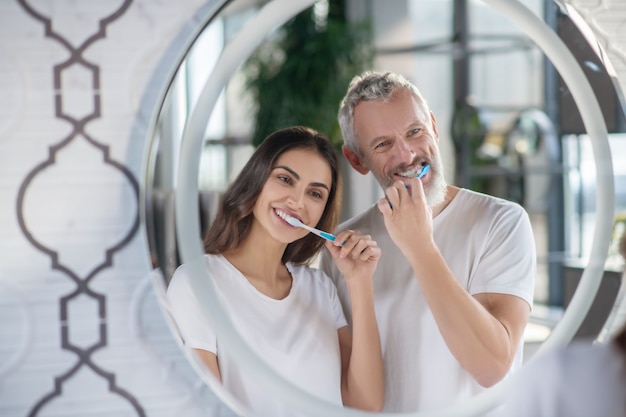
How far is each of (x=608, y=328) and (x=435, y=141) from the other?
0.64 feet

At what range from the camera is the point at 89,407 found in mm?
483

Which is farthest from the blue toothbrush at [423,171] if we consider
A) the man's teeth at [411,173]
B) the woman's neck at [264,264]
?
the woman's neck at [264,264]

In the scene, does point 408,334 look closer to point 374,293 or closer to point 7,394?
point 374,293

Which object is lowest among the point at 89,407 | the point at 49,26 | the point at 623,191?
the point at 89,407

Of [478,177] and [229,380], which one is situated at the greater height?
[478,177]

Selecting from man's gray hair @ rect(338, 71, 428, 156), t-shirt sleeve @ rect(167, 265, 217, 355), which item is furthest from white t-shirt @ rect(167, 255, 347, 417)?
man's gray hair @ rect(338, 71, 428, 156)

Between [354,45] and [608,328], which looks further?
[354,45]

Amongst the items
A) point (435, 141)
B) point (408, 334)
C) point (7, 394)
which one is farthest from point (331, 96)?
point (7, 394)

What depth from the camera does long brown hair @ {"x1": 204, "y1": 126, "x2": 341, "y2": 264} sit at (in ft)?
1.56

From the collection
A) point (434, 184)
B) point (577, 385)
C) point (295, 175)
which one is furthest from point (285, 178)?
point (577, 385)

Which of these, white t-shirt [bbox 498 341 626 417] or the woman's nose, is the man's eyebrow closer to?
the woman's nose

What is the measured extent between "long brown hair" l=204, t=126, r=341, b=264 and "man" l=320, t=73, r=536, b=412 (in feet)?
0.05

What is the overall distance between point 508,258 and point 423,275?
67mm

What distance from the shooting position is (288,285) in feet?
1.60
